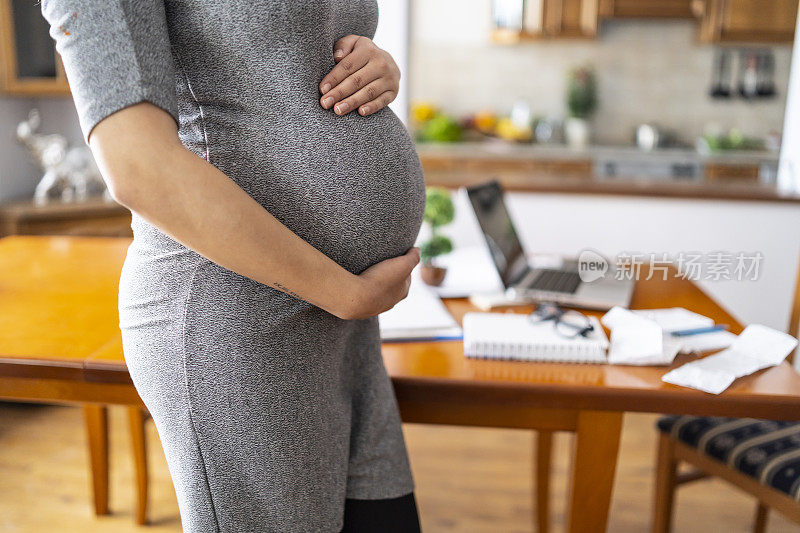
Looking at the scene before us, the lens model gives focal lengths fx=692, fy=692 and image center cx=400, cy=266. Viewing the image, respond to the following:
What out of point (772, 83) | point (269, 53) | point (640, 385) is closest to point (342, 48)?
point (269, 53)

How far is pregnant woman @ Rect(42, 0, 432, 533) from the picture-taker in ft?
1.95

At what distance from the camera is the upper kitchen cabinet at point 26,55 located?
2615 mm

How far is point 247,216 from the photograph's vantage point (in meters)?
0.64

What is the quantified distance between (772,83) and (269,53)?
5493mm

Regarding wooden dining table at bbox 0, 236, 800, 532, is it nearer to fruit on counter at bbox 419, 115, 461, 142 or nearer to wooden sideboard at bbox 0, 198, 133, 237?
wooden sideboard at bbox 0, 198, 133, 237

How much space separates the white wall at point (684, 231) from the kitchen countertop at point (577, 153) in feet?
7.51

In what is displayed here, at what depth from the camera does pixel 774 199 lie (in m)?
2.28

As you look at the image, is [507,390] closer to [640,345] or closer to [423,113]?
[640,345]

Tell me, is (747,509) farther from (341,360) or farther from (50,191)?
(50,191)

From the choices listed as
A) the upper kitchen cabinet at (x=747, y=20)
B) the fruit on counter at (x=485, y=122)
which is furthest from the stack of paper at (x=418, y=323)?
the upper kitchen cabinet at (x=747, y=20)

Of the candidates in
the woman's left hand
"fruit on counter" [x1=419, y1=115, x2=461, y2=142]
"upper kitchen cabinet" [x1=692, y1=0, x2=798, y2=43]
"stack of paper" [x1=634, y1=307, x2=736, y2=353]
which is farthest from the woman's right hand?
"upper kitchen cabinet" [x1=692, y1=0, x2=798, y2=43]

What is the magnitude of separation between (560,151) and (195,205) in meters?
4.46

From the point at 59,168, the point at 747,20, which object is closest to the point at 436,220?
the point at 59,168

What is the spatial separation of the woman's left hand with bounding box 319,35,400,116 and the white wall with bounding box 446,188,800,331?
1779 mm
